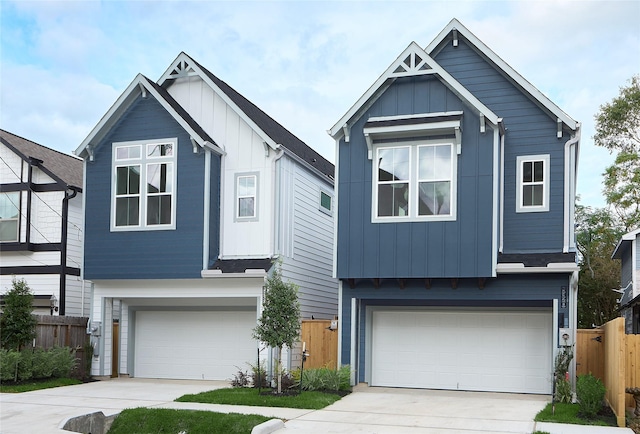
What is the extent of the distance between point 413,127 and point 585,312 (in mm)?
26509

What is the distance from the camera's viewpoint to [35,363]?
62.6 feet

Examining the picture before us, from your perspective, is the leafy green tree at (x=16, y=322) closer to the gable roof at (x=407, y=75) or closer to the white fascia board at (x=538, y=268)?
the gable roof at (x=407, y=75)

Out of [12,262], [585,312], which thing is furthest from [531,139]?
[585,312]

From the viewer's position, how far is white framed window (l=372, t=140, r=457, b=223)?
17688mm

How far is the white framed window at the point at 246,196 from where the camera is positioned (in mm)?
19656

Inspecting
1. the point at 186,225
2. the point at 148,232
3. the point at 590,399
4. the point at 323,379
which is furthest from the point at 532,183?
the point at 148,232

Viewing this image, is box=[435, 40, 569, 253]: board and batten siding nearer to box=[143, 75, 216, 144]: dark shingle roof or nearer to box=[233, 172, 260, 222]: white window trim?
box=[233, 172, 260, 222]: white window trim

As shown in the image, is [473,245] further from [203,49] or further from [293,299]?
[203,49]

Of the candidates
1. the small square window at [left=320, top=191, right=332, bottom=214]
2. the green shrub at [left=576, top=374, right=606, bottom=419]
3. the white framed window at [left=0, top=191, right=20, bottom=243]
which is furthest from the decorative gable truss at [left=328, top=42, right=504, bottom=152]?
the white framed window at [left=0, top=191, right=20, bottom=243]

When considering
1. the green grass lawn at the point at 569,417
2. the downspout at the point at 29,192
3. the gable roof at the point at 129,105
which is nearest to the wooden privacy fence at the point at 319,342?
the gable roof at the point at 129,105

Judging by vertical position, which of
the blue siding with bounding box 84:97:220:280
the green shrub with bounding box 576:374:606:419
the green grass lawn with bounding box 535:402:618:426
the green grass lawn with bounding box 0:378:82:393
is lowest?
the green grass lawn with bounding box 0:378:82:393

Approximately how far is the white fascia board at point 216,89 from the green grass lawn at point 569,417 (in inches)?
358

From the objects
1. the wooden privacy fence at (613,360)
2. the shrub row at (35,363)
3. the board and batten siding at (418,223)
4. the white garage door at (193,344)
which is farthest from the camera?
the white garage door at (193,344)

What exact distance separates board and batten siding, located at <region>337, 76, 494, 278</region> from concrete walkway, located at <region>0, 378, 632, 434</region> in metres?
2.92
